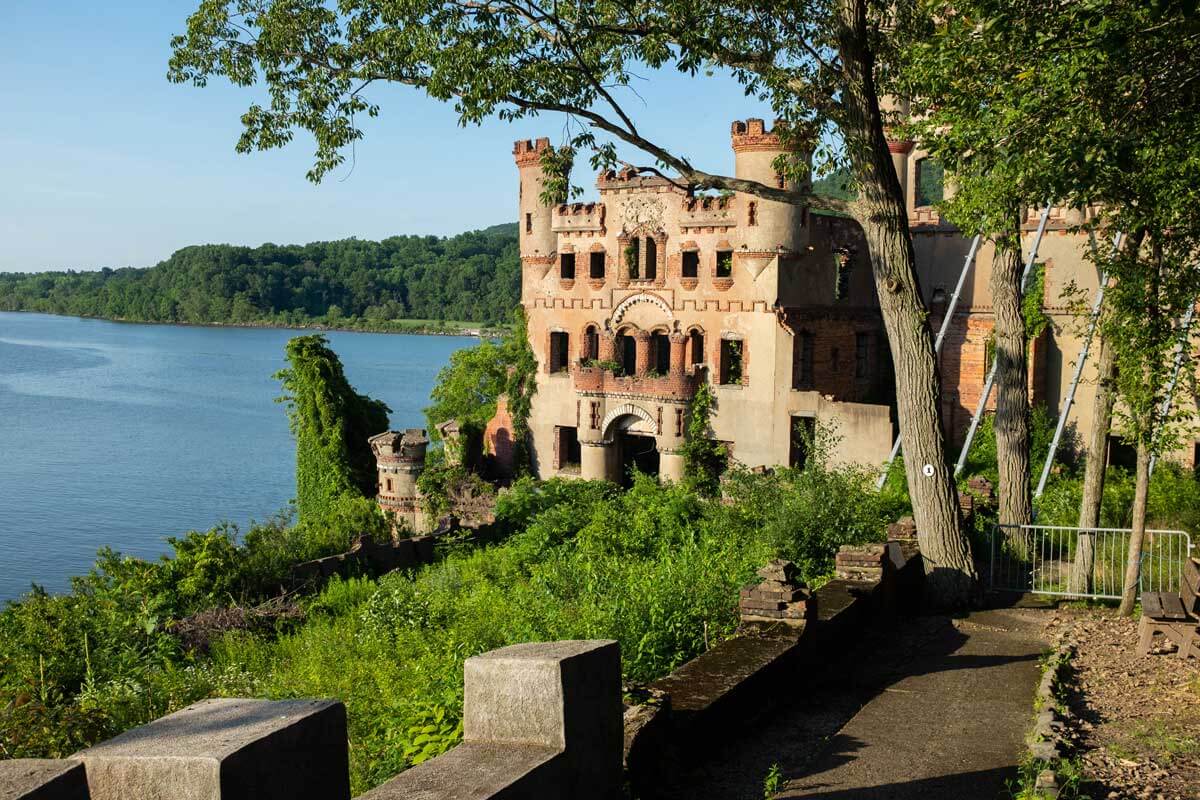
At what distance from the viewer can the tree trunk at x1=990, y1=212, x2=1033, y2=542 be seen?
15695 millimetres

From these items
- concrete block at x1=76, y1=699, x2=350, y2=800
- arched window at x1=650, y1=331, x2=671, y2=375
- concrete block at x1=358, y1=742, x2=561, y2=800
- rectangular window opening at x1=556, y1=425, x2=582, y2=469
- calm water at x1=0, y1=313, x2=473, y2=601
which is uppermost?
arched window at x1=650, y1=331, x2=671, y2=375

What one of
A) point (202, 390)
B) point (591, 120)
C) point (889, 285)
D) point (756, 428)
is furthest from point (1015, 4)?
point (202, 390)

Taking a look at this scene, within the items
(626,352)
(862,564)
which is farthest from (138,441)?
(862,564)

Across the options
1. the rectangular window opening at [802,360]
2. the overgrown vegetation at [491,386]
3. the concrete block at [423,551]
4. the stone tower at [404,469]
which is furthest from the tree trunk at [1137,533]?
the overgrown vegetation at [491,386]

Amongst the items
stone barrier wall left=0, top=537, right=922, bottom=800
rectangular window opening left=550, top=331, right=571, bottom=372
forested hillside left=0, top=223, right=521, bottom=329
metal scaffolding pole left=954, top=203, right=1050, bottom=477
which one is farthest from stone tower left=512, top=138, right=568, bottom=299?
forested hillside left=0, top=223, right=521, bottom=329

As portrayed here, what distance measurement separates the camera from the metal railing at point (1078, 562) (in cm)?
1353

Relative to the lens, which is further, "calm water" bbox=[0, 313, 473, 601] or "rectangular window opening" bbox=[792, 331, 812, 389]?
"calm water" bbox=[0, 313, 473, 601]

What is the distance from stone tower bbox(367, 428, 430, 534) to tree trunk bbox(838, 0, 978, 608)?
2167 cm

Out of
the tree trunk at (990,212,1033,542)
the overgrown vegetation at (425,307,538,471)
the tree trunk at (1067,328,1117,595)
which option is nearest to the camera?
the tree trunk at (1067,328,1117,595)

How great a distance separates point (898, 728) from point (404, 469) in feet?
85.8

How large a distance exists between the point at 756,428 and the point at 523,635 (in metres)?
23.1

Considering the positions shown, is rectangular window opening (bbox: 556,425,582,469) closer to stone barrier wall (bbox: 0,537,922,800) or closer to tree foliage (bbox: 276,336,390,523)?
tree foliage (bbox: 276,336,390,523)

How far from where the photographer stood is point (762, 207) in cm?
3162

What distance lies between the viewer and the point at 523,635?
9328 mm
